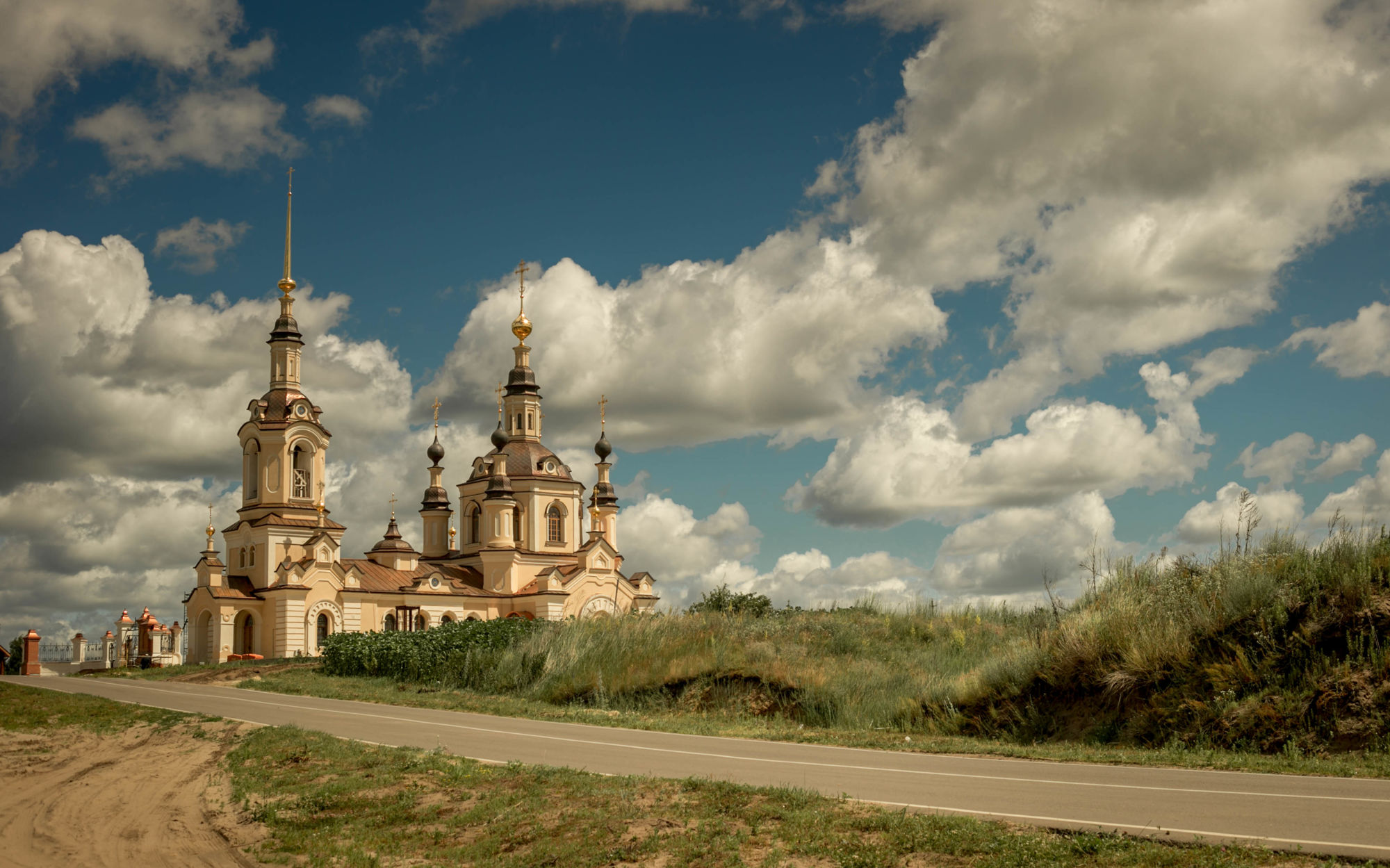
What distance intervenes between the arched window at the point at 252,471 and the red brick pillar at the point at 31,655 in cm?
1794

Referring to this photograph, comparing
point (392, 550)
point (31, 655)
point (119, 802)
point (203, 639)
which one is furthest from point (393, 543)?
point (119, 802)

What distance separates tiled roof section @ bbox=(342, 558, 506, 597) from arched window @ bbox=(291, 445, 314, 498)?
472 centimetres

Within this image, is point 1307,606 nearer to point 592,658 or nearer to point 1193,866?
point 1193,866

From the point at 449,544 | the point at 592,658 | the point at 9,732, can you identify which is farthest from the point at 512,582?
the point at 9,732

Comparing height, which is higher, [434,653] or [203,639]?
[203,639]

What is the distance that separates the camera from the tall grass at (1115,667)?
12.4 meters

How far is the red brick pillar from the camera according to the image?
133ft

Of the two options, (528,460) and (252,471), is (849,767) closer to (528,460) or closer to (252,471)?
(252,471)

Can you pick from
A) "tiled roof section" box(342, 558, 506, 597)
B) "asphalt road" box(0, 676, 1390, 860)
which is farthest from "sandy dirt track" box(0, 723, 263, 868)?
"tiled roof section" box(342, 558, 506, 597)

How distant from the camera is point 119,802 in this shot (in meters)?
12.6

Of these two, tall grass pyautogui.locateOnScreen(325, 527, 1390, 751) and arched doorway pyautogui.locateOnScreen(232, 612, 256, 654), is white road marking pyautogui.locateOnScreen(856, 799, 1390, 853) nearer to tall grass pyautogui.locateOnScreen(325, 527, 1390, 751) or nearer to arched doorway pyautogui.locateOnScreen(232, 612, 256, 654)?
tall grass pyautogui.locateOnScreen(325, 527, 1390, 751)

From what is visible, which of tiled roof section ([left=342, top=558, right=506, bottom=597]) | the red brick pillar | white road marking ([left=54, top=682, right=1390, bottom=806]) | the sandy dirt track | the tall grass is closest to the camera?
white road marking ([left=54, top=682, right=1390, bottom=806])

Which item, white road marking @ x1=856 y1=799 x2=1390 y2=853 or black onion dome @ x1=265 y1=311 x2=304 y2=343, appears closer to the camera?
white road marking @ x1=856 y1=799 x2=1390 y2=853

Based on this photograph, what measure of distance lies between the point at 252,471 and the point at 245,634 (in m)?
9.08
